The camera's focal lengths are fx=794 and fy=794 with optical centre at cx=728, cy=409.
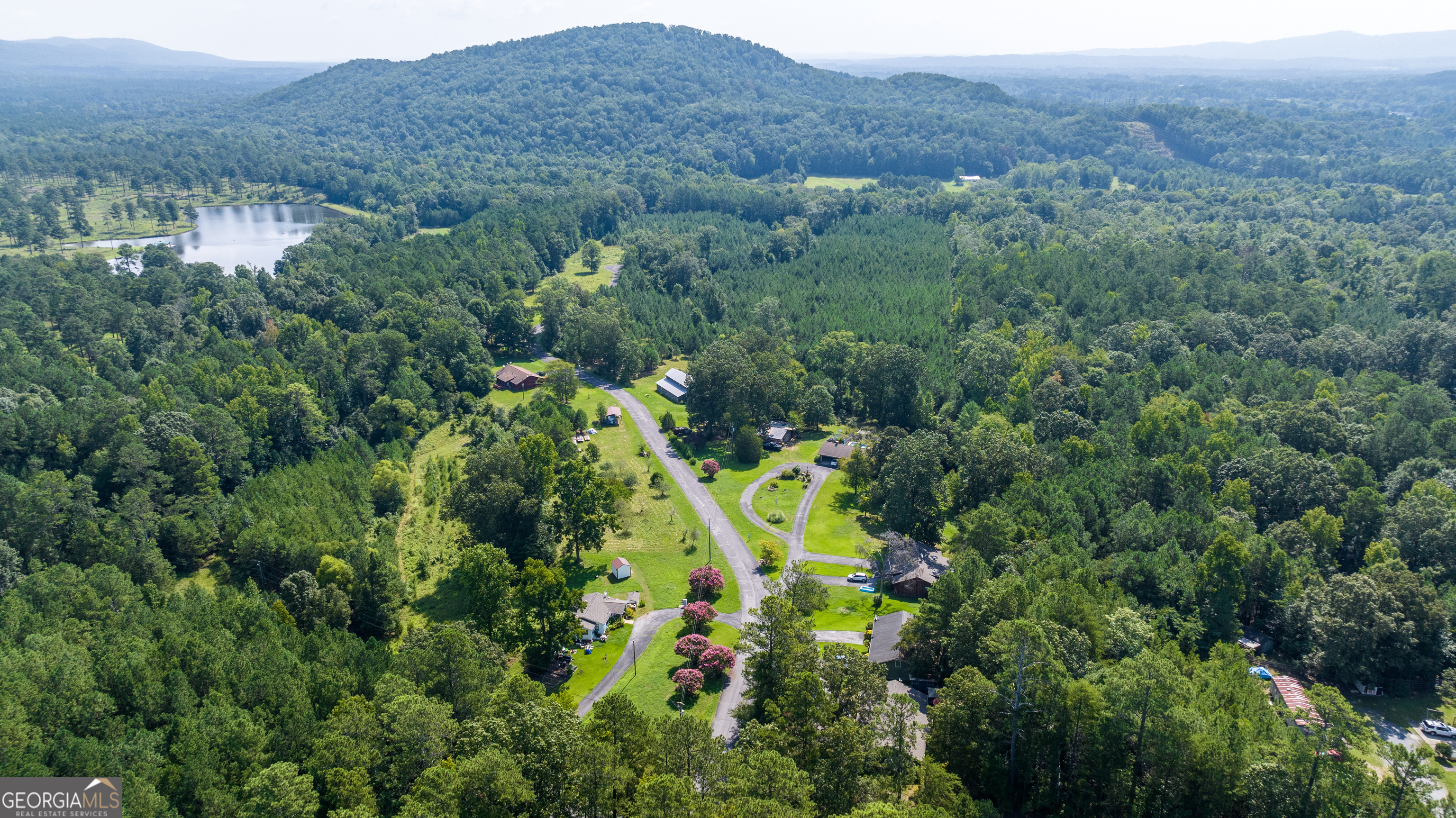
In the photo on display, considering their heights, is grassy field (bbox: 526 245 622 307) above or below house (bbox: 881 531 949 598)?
A: above

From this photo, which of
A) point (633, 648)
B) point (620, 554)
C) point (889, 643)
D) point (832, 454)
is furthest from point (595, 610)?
point (832, 454)

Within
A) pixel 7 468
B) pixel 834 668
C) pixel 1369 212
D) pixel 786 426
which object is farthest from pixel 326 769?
pixel 1369 212

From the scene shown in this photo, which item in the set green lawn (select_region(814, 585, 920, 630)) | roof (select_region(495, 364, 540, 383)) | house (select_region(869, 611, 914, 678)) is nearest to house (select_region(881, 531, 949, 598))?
A: green lawn (select_region(814, 585, 920, 630))

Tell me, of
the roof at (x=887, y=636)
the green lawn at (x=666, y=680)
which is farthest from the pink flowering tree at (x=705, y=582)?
the roof at (x=887, y=636)

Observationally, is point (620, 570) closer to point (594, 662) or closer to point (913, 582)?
point (594, 662)

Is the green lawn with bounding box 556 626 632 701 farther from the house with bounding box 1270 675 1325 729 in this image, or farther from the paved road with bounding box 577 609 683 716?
the house with bounding box 1270 675 1325 729

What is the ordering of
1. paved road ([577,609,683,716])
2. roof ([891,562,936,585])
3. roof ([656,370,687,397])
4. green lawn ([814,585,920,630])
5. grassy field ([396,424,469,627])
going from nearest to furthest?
1. paved road ([577,609,683,716])
2. green lawn ([814,585,920,630])
3. roof ([891,562,936,585])
4. grassy field ([396,424,469,627])
5. roof ([656,370,687,397])
